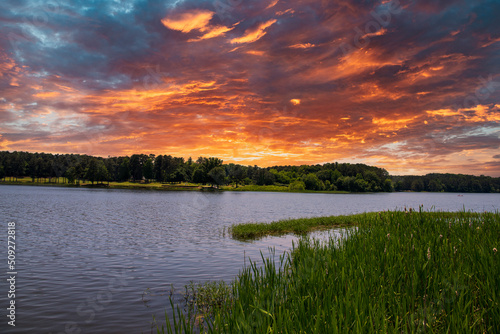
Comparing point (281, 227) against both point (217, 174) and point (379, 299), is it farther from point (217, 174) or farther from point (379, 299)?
point (217, 174)

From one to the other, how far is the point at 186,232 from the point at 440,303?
2906 centimetres

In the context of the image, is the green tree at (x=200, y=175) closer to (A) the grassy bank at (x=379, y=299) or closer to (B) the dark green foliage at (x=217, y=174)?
(B) the dark green foliage at (x=217, y=174)

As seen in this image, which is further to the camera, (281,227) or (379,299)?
(281,227)

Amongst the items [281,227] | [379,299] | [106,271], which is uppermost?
[379,299]

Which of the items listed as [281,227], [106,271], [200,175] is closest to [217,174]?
[200,175]

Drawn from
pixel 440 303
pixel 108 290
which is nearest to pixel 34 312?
pixel 108 290

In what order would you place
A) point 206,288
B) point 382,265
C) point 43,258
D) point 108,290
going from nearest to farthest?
point 382,265
point 206,288
point 108,290
point 43,258

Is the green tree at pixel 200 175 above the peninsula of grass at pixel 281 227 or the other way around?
above

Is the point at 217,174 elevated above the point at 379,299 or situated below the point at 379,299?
above

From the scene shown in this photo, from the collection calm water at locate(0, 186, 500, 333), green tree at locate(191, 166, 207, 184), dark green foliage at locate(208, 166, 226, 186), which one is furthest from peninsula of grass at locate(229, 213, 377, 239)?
green tree at locate(191, 166, 207, 184)

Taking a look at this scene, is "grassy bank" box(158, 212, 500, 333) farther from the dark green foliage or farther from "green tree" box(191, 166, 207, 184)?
"green tree" box(191, 166, 207, 184)

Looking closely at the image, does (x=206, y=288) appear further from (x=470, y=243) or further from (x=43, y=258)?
(x=43, y=258)

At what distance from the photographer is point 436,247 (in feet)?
31.7

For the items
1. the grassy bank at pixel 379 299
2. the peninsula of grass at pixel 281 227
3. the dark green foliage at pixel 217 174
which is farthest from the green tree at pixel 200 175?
the grassy bank at pixel 379 299
